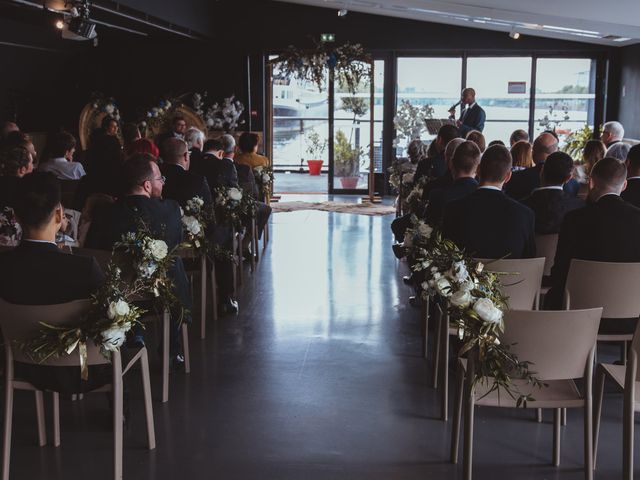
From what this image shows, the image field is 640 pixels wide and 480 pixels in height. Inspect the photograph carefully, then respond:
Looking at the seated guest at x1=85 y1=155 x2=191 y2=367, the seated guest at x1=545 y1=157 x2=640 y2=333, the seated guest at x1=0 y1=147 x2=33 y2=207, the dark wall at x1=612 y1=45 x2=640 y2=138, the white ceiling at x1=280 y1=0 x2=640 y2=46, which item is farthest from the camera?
the dark wall at x1=612 y1=45 x2=640 y2=138

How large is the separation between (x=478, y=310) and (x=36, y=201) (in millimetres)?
1989

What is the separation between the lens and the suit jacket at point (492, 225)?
14.9 feet

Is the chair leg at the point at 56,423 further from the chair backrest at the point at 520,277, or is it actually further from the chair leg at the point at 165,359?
the chair backrest at the point at 520,277

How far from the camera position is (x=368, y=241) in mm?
9953

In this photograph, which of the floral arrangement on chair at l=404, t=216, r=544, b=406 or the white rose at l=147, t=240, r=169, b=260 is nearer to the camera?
the floral arrangement on chair at l=404, t=216, r=544, b=406

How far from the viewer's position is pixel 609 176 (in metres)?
4.43

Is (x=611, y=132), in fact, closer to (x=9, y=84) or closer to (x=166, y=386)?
(x=166, y=386)

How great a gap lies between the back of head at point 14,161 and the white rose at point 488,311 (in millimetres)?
3579

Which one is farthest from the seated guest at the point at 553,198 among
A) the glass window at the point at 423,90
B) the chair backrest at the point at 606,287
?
the glass window at the point at 423,90

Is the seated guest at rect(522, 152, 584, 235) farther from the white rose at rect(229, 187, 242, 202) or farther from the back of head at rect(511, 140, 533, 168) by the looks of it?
the white rose at rect(229, 187, 242, 202)

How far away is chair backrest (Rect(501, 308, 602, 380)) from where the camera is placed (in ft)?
10.5

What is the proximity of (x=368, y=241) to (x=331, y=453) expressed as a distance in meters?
6.13

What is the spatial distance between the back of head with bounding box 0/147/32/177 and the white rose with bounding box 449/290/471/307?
3.43 metres

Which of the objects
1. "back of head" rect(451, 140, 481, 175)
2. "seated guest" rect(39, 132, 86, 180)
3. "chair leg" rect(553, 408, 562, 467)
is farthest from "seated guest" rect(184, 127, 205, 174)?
"chair leg" rect(553, 408, 562, 467)
